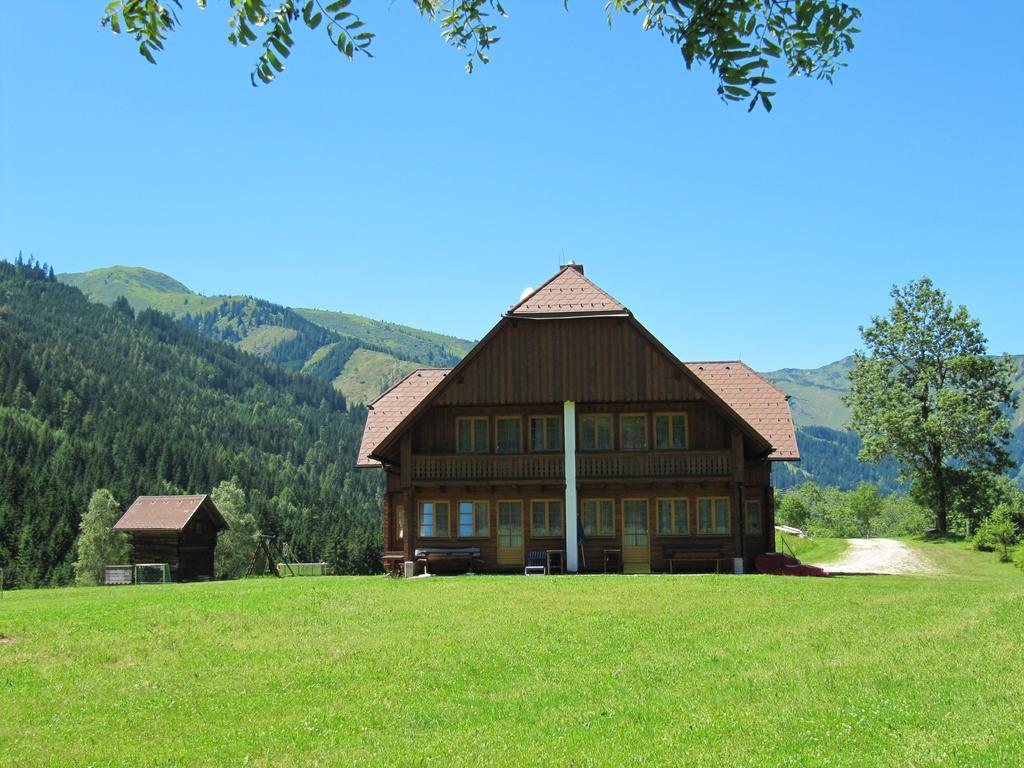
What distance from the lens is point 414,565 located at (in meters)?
34.2

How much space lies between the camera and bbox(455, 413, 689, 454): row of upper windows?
115 feet

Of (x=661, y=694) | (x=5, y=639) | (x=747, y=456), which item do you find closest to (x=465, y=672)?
(x=661, y=694)

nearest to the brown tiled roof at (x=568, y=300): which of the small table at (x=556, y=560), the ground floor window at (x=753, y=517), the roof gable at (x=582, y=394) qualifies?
the roof gable at (x=582, y=394)

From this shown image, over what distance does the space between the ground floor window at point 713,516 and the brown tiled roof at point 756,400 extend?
3088 millimetres

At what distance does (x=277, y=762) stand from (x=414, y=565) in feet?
77.1

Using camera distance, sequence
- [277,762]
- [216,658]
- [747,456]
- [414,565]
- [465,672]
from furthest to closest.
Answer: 1. [747,456]
2. [414,565]
3. [216,658]
4. [465,672]
5. [277,762]

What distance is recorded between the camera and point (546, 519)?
3516cm

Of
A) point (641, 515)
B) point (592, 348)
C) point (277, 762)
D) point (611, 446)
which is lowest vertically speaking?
point (277, 762)

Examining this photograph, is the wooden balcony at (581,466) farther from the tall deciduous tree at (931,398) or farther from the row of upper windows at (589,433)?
the tall deciduous tree at (931,398)

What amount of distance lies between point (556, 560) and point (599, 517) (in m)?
2.10

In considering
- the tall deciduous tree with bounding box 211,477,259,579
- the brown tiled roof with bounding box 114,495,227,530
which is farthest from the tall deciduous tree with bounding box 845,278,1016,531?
the tall deciduous tree with bounding box 211,477,259,579

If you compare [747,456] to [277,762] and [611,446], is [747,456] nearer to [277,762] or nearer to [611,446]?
[611,446]

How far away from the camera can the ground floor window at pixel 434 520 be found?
35.4 metres

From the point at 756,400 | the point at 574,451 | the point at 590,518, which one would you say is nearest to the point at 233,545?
the point at 590,518
